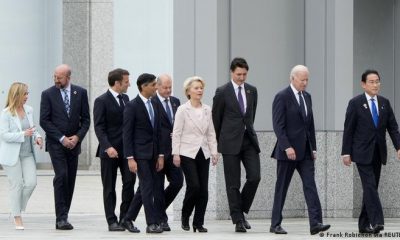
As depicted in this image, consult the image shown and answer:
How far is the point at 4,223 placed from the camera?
17.1m

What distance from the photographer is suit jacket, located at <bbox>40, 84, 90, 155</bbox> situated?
53.0 ft

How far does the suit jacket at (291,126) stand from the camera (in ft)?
Answer: 49.4

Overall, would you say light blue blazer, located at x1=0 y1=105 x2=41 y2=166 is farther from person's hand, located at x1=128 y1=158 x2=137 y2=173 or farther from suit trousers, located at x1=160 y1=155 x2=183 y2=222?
suit trousers, located at x1=160 y1=155 x2=183 y2=222

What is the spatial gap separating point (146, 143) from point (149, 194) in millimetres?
556

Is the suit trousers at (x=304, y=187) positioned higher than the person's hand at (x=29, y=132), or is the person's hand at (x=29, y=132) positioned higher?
the person's hand at (x=29, y=132)

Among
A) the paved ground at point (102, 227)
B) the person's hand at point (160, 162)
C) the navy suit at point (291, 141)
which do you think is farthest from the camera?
the person's hand at point (160, 162)

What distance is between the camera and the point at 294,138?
1509cm

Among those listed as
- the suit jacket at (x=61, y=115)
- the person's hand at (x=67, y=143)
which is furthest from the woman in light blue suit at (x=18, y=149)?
the person's hand at (x=67, y=143)

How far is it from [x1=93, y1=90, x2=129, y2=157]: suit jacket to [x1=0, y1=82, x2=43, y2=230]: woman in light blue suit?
0.72 metres

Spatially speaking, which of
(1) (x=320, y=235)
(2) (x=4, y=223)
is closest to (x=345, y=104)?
(1) (x=320, y=235)

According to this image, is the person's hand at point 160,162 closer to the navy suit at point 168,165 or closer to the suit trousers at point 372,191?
the navy suit at point 168,165

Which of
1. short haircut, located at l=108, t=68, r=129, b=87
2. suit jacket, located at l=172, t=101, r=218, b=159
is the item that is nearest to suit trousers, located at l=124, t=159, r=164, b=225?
suit jacket, located at l=172, t=101, r=218, b=159

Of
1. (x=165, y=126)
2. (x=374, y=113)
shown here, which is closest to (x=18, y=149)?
(x=165, y=126)

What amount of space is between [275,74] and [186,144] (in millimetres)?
2871
